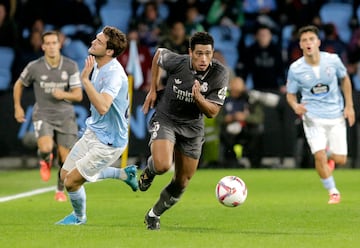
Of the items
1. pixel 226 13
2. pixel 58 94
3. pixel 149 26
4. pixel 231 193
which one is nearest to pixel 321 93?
pixel 58 94

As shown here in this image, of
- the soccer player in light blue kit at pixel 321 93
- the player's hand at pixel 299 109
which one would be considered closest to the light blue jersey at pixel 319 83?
the soccer player in light blue kit at pixel 321 93

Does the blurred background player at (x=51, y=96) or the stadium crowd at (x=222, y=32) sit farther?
the stadium crowd at (x=222, y=32)

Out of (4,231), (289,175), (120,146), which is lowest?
(289,175)

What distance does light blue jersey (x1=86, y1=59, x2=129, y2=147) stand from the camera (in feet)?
37.0

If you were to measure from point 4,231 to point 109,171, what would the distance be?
1.47 metres

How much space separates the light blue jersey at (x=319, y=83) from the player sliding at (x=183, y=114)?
3.86 metres

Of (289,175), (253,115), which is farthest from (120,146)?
(253,115)

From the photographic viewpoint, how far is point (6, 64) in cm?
2392

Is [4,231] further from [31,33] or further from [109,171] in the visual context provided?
[31,33]

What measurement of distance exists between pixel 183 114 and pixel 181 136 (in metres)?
0.24

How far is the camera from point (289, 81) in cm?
1540

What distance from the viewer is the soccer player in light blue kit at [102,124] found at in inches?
443

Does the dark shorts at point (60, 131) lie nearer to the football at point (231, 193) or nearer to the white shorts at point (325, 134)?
the white shorts at point (325, 134)

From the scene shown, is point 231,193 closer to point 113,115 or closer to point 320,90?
point 113,115
